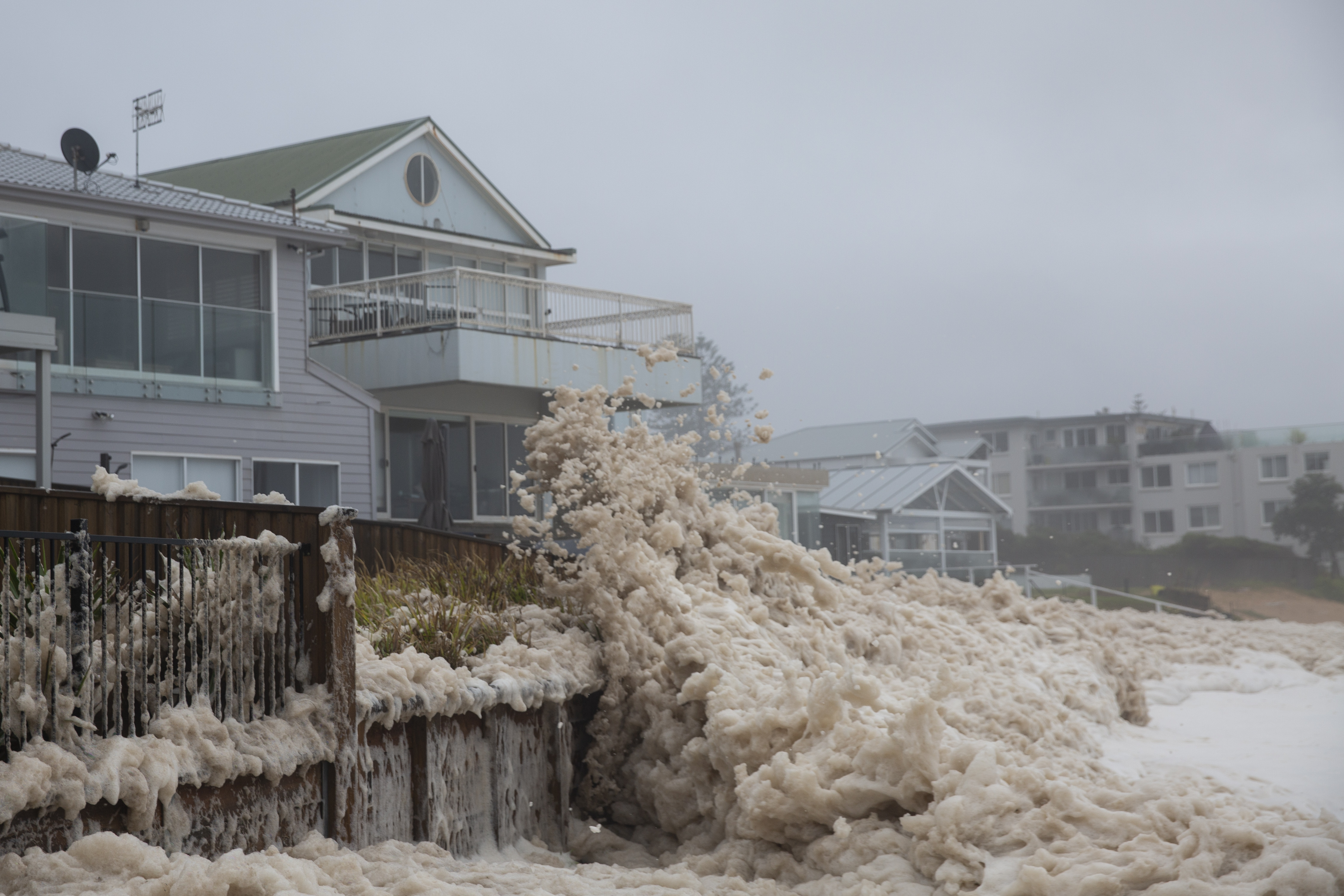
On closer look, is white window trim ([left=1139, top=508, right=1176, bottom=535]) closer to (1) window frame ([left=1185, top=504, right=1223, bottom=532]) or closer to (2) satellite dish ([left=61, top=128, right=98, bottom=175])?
(1) window frame ([left=1185, top=504, right=1223, bottom=532])

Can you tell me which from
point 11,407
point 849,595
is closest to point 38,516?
point 849,595

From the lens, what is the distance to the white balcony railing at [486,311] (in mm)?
18781

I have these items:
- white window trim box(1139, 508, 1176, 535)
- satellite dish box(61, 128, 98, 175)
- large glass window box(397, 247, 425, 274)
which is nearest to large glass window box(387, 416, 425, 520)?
large glass window box(397, 247, 425, 274)

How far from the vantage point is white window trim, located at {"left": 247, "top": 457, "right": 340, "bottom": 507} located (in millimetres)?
15938

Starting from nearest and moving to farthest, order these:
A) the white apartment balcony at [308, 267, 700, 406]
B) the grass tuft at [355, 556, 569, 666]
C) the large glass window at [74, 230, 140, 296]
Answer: the grass tuft at [355, 556, 569, 666] < the large glass window at [74, 230, 140, 296] < the white apartment balcony at [308, 267, 700, 406]

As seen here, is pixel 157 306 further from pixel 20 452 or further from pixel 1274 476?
pixel 1274 476

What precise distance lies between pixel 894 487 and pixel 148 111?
17.7 meters

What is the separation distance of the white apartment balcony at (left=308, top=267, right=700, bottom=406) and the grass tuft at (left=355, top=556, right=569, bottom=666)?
8385mm

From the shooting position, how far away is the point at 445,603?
24.3ft

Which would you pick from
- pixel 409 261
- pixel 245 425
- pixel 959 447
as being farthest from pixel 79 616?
pixel 959 447

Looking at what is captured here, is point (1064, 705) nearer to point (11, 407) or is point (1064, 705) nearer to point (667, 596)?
point (667, 596)

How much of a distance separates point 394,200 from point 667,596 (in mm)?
15022

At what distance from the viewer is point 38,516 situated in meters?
5.30

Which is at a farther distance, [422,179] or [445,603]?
[422,179]
